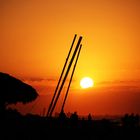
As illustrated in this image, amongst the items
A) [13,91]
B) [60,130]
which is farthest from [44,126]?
[13,91]

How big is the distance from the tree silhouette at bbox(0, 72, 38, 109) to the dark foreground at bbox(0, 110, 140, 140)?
829 mm

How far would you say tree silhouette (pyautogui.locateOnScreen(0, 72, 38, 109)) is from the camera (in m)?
13.7

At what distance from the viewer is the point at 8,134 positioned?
1140cm

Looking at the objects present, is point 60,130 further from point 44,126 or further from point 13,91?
point 13,91

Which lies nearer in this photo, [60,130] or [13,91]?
[60,130]

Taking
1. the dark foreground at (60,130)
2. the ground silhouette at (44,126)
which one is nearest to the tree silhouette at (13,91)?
the ground silhouette at (44,126)

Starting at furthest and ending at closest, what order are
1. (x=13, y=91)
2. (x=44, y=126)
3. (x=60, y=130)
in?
1. (x=13, y=91)
2. (x=44, y=126)
3. (x=60, y=130)

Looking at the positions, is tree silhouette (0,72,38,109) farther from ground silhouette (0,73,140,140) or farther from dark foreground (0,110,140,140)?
dark foreground (0,110,140,140)

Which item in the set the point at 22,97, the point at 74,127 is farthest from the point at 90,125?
the point at 22,97

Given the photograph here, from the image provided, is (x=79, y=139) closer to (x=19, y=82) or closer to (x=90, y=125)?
(x=90, y=125)

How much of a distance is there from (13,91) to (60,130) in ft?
9.79

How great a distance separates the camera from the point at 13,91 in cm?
1391

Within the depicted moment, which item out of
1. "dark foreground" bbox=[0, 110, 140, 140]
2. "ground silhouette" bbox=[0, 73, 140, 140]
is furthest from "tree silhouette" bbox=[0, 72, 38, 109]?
"dark foreground" bbox=[0, 110, 140, 140]

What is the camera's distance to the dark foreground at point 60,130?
461 inches
